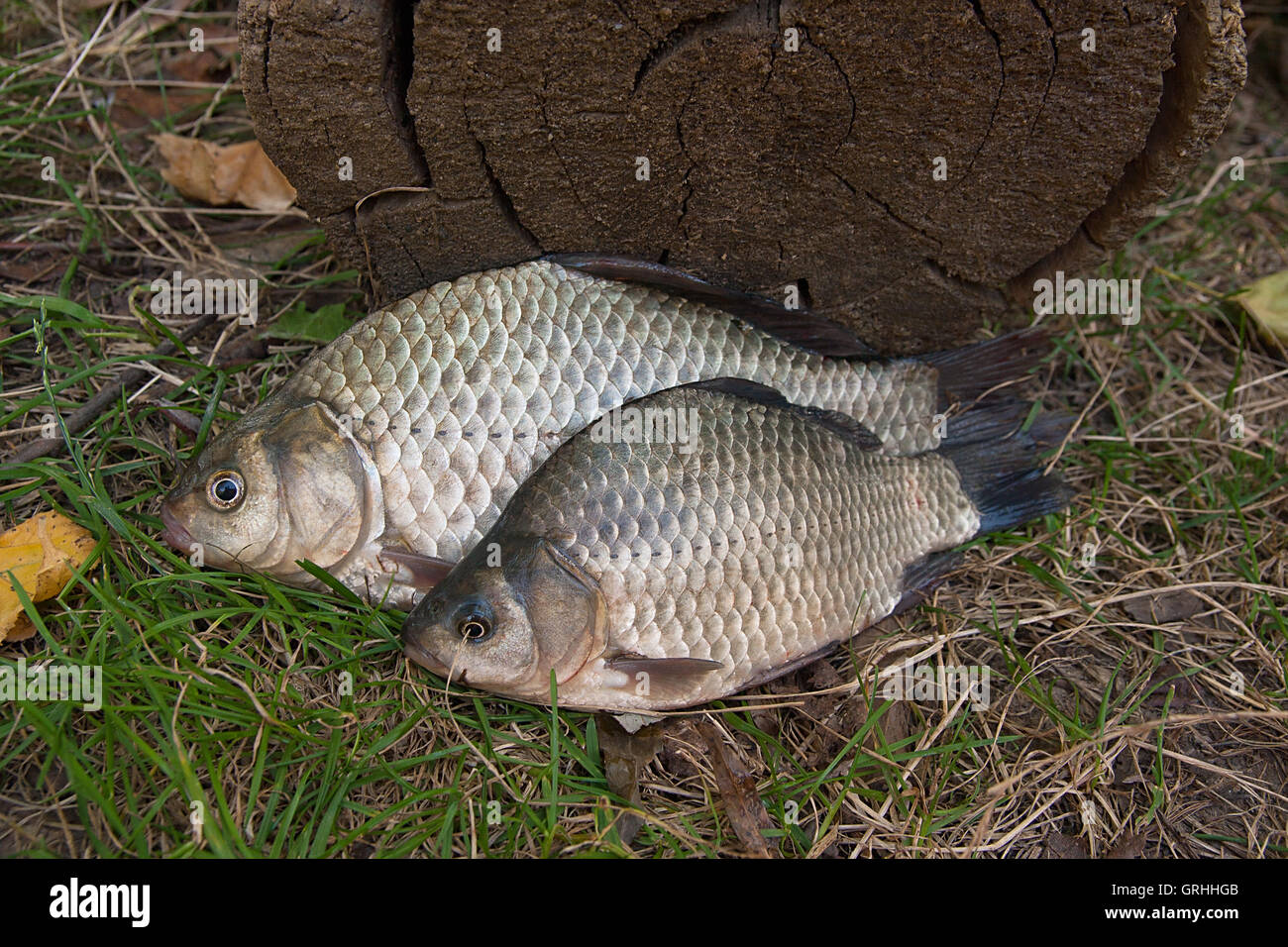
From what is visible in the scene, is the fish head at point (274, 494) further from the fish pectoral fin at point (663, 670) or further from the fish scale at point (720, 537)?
the fish pectoral fin at point (663, 670)

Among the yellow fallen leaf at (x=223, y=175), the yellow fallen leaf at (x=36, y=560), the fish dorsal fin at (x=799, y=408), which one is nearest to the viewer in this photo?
the yellow fallen leaf at (x=36, y=560)

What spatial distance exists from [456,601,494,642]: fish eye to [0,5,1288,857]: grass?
218mm

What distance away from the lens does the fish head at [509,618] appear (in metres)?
2.27

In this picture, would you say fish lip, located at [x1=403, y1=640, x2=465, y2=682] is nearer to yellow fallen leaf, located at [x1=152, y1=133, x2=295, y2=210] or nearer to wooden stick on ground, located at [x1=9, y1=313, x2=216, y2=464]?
wooden stick on ground, located at [x1=9, y1=313, x2=216, y2=464]

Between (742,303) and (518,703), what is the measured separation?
129 cm

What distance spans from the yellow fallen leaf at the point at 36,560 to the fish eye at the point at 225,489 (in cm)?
43

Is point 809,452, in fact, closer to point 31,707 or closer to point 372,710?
point 372,710

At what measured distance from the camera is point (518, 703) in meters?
2.46

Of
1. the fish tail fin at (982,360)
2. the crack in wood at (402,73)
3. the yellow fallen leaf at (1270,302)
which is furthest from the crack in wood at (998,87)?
the yellow fallen leaf at (1270,302)

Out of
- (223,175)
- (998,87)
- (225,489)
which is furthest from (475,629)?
(223,175)

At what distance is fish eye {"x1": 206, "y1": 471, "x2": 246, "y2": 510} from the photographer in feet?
7.71

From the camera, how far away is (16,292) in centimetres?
310
